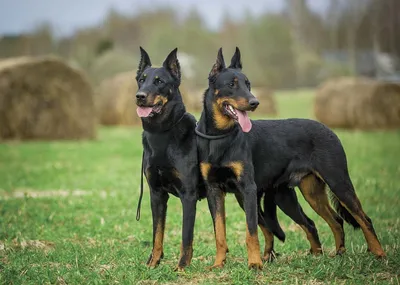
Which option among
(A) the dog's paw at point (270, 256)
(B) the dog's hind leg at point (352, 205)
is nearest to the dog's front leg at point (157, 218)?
(A) the dog's paw at point (270, 256)

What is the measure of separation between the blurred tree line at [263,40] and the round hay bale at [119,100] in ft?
48.6

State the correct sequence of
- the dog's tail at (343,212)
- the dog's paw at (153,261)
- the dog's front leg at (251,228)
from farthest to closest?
the dog's tail at (343,212)
the dog's paw at (153,261)
the dog's front leg at (251,228)

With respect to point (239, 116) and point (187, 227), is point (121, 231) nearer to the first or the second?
point (187, 227)

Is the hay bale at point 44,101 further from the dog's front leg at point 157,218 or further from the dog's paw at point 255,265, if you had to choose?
the dog's paw at point 255,265

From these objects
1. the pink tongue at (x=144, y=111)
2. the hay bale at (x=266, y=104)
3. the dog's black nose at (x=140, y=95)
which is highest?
the dog's black nose at (x=140, y=95)

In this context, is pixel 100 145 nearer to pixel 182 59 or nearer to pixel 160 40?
pixel 182 59

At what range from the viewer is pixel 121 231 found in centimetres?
795

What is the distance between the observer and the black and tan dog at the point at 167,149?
5645mm

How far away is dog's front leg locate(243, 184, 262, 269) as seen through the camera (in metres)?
5.54

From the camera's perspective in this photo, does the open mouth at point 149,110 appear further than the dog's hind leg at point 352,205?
No

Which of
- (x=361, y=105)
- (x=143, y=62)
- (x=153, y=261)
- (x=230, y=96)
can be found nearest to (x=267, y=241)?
(x=153, y=261)

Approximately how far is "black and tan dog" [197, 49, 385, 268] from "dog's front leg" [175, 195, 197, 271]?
0.17m

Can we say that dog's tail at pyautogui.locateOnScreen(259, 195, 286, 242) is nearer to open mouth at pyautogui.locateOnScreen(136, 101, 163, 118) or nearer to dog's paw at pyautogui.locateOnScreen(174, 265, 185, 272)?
dog's paw at pyautogui.locateOnScreen(174, 265, 185, 272)

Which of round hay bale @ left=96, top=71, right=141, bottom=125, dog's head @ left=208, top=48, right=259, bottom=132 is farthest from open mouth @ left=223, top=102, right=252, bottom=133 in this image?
round hay bale @ left=96, top=71, right=141, bottom=125
